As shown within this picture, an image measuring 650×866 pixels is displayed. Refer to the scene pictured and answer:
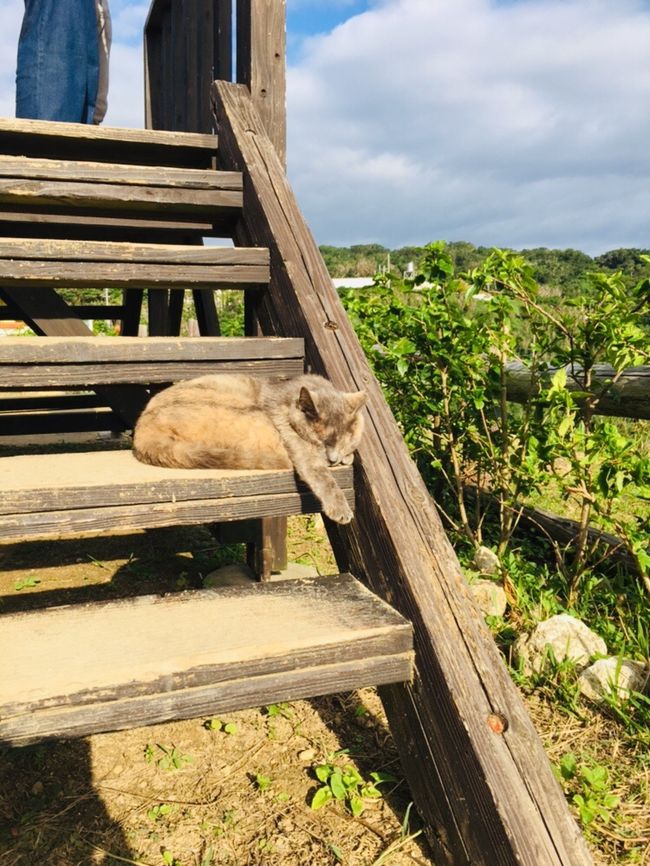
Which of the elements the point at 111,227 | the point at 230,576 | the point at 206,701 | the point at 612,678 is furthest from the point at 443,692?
the point at 111,227

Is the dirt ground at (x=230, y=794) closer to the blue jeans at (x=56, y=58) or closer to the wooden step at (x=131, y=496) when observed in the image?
the wooden step at (x=131, y=496)

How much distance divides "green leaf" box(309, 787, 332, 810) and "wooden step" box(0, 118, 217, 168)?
2879 millimetres

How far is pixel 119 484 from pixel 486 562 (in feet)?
7.40

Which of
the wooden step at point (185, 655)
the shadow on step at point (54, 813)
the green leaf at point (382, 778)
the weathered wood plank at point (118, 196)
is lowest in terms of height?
the shadow on step at point (54, 813)

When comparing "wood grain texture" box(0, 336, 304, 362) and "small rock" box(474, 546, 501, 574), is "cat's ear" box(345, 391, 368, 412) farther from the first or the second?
"small rock" box(474, 546, 501, 574)

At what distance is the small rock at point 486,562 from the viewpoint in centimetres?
342

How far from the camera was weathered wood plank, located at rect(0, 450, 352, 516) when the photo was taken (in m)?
1.74

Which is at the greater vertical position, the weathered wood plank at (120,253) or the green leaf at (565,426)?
the weathered wood plank at (120,253)

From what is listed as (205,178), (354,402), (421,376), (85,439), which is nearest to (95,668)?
(354,402)

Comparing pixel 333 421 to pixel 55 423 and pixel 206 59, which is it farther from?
pixel 55 423

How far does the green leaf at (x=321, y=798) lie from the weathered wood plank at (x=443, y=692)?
0.37 meters

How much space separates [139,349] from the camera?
2238mm

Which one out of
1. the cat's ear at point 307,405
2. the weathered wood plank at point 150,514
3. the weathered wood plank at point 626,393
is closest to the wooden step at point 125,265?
the cat's ear at point 307,405

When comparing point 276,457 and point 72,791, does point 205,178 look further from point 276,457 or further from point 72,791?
point 72,791
